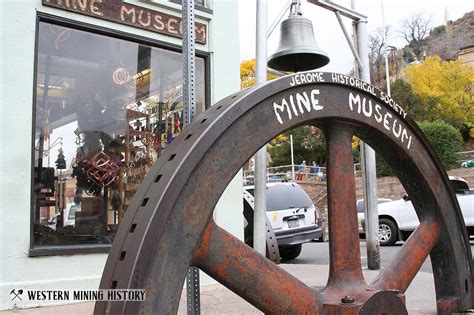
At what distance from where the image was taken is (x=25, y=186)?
190 inches

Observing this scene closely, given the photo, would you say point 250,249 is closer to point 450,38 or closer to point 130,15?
point 130,15

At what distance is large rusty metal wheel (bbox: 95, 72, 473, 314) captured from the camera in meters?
1.76

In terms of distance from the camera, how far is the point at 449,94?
4675 centimetres

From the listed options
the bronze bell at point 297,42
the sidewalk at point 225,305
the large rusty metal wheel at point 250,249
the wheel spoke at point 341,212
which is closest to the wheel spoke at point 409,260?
the large rusty metal wheel at point 250,249

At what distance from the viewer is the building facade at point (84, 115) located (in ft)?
15.8

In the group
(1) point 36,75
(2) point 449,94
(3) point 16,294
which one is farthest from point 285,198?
(2) point 449,94

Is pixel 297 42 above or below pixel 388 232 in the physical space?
above

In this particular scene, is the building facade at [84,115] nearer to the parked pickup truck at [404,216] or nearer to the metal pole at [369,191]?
the metal pole at [369,191]

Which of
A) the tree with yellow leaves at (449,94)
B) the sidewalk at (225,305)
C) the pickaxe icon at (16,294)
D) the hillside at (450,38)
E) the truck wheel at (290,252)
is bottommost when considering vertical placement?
the truck wheel at (290,252)

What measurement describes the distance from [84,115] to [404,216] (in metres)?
10.5

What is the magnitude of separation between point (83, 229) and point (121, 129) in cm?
121

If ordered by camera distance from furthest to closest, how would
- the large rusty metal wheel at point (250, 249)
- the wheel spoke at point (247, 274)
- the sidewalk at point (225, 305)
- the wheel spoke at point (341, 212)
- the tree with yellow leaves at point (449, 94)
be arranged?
the tree with yellow leaves at point (449, 94)
the sidewalk at point (225, 305)
the wheel spoke at point (341, 212)
the wheel spoke at point (247, 274)
the large rusty metal wheel at point (250, 249)

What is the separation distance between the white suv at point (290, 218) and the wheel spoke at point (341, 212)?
819 cm

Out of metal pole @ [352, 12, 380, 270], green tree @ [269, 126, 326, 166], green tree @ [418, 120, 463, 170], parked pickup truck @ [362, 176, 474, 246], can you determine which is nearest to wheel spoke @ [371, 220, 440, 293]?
metal pole @ [352, 12, 380, 270]
